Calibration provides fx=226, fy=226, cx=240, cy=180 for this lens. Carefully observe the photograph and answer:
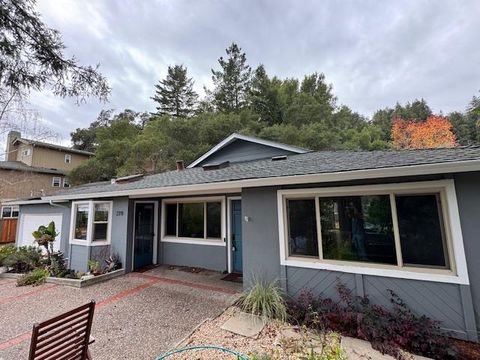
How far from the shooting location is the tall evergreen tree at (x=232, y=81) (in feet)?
68.5

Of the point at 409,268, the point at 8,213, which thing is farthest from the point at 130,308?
the point at 8,213

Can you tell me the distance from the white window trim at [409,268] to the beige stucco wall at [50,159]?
988 inches

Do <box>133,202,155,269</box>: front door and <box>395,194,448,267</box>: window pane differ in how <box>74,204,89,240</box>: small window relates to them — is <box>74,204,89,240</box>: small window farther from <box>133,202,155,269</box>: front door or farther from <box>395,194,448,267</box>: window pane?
<box>395,194,448,267</box>: window pane

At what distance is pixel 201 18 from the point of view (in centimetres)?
857

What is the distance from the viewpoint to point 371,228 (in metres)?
4.36

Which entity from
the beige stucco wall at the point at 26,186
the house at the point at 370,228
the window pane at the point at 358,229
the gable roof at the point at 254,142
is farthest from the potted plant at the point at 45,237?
the beige stucco wall at the point at 26,186

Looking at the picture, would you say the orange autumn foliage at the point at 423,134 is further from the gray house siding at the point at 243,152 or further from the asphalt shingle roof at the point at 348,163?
the asphalt shingle roof at the point at 348,163

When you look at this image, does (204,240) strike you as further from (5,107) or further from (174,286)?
(5,107)

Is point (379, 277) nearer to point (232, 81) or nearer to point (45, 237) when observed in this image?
point (45, 237)

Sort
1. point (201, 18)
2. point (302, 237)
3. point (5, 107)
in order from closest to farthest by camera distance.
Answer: point (302, 237) → point (5, 107) → point (201, 18)

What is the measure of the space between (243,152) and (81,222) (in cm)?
695

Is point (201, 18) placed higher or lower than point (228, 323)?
higher

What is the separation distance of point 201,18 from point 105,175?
53.6ft

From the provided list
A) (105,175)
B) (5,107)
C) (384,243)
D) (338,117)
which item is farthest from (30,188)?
(338,117)
